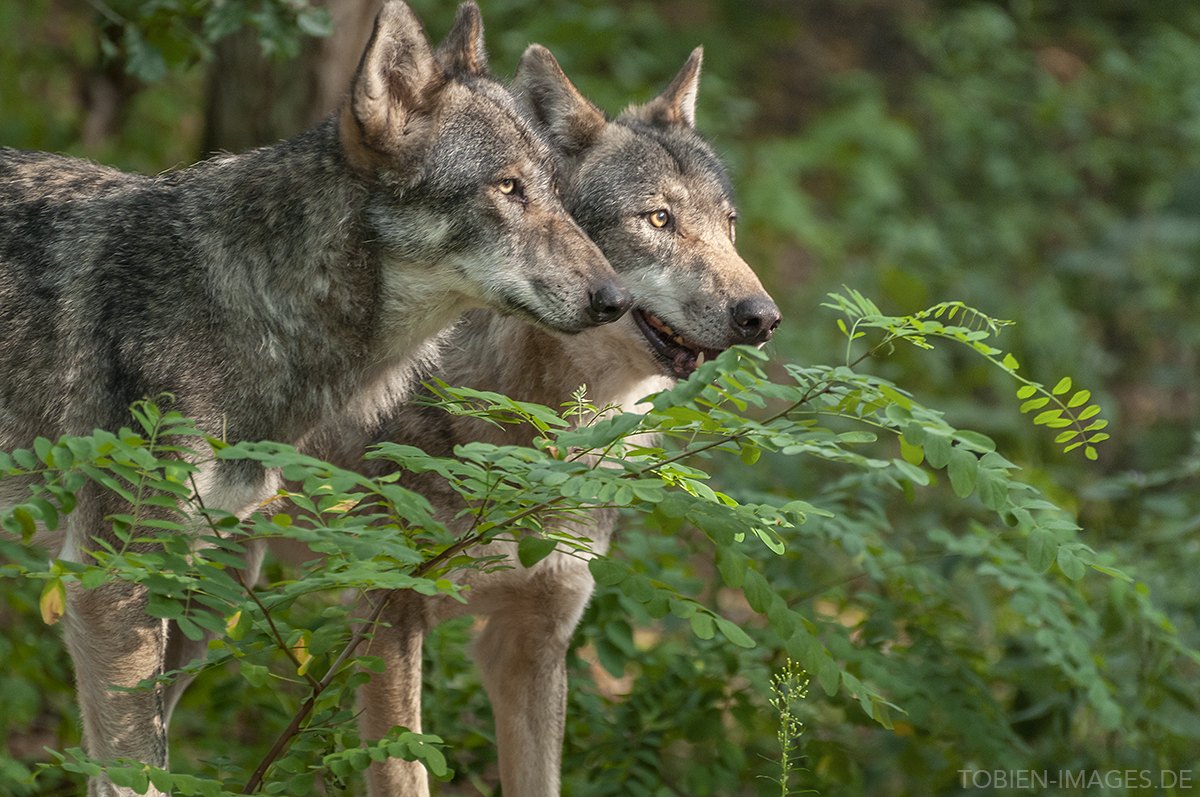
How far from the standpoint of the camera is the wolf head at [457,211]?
3230mm

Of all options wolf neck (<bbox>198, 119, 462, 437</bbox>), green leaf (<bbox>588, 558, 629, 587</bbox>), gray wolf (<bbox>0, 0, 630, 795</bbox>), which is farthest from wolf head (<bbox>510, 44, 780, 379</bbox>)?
green leaf (<bbox>588, 558, 629, 587</bbox>)

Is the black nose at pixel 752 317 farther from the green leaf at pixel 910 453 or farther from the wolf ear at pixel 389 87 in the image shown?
the wolf ear at pixel 389 87

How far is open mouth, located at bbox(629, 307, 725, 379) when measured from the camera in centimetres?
363

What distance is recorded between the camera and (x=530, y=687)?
155 inches

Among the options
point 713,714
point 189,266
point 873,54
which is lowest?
point 713,714

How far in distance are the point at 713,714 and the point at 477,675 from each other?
131 centimetres

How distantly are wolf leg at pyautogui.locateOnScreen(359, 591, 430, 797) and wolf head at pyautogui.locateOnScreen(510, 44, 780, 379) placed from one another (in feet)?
3.72

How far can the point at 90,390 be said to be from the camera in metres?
3.22

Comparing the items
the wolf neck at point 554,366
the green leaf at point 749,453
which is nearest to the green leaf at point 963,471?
the green leaf at point 749,453

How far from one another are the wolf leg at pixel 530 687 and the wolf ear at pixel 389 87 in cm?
156

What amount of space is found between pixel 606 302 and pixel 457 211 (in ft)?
1.66

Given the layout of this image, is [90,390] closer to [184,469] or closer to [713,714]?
[184,469]

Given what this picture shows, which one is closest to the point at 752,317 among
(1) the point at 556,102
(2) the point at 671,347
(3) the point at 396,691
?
(2) the point at 671,347

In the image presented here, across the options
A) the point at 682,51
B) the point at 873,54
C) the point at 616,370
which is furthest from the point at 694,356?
the point at 873,54
